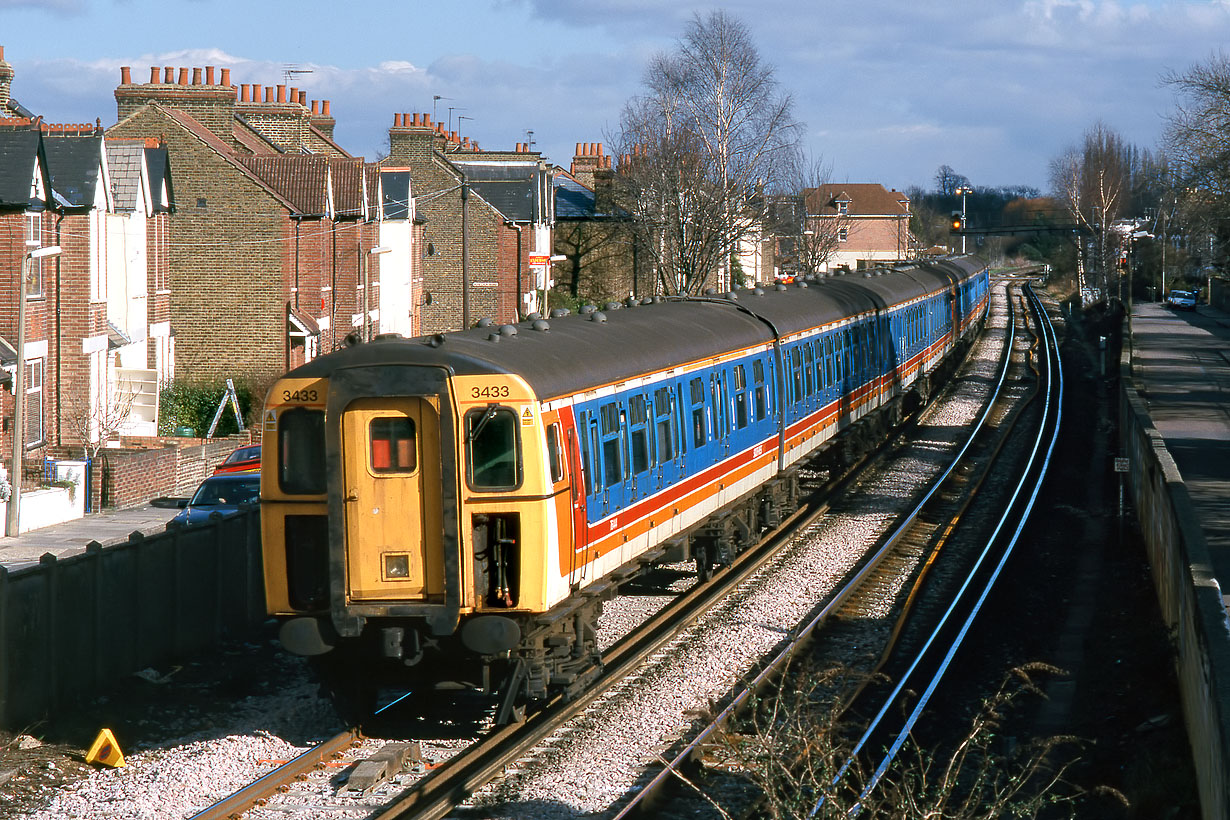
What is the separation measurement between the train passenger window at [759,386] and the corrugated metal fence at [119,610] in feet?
20.5

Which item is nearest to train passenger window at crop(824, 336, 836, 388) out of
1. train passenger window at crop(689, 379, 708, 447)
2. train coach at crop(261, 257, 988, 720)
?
train passenger window at crop(689, 379, 708, 447)

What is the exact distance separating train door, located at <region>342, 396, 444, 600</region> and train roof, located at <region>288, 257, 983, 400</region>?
401 millimetres

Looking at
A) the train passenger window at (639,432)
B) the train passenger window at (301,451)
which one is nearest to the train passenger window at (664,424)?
the train passenger window at (639,432)

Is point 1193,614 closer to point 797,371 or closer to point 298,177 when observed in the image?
point 797,371

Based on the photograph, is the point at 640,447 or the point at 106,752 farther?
the point at 640,447

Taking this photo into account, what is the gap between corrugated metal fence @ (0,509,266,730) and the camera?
445 inches

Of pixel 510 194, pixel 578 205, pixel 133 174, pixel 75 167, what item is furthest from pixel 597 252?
pixel 75 167

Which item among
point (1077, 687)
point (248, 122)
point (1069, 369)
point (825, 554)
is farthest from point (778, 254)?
point (1077, 687)

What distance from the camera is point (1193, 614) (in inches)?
426

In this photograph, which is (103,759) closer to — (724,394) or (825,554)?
(724,394)

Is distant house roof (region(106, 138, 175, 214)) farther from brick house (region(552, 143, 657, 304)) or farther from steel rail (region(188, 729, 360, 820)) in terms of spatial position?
brick house (region(552, 143, 657, 304))

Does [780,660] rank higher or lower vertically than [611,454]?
lower

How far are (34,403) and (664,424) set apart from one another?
52.4 ft

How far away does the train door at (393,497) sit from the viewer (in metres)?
10.3
